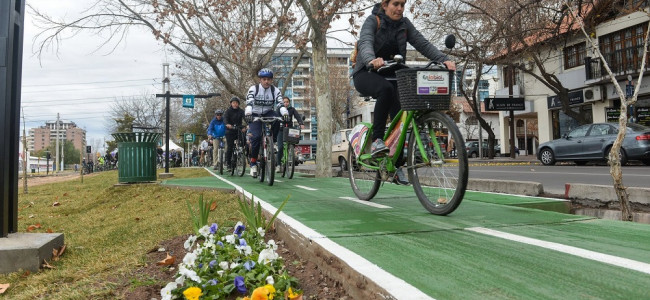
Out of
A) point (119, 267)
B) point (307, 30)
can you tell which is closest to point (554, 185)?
point (119, 267)

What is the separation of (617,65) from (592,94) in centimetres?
261

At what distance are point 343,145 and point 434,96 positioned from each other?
17.7 m

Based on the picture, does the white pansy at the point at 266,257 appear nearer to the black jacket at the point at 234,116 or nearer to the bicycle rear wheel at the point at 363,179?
the bicycle rear wheel at the point at 363,179

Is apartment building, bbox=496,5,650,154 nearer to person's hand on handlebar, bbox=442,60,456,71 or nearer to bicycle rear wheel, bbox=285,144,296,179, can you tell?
bicycle rear wheel, bbox=285,144,296,179

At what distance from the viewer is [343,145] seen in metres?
21.6

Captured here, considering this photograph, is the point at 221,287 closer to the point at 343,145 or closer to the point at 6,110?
the point at 6,110

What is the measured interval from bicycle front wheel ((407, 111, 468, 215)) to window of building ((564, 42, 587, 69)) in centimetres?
2792

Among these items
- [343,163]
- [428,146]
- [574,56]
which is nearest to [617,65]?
[574,56]

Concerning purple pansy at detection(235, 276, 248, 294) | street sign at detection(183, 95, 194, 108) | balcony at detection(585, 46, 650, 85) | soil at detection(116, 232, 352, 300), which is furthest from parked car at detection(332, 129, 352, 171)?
purple pansy at detection(235, 276, 248, 294)

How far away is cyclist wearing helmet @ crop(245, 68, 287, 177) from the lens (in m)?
8.77

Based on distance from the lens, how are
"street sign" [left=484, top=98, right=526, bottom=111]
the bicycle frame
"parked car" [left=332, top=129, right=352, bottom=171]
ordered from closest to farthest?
the bicycle frame
"parked car" [left=332, top=129, right=352, bottom=171]
"street sign" [left=484, top=98, right=526, bottom=111]

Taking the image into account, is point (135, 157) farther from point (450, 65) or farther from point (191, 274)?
point (191, 274)

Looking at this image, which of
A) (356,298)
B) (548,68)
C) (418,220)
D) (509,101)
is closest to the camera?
(356,298)

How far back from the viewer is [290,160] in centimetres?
1014
